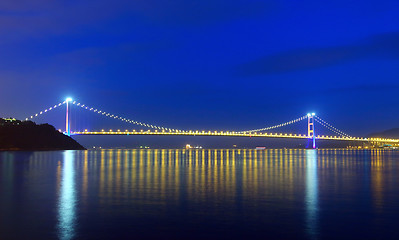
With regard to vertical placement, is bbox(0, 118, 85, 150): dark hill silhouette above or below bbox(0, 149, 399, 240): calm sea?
above

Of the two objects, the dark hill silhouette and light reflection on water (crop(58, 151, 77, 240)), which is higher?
the dark hill silhouette

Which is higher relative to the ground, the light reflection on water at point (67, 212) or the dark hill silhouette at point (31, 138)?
the dark hill silhouette at point (31, 138)

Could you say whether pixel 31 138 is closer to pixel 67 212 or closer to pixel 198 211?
pixel 67 212

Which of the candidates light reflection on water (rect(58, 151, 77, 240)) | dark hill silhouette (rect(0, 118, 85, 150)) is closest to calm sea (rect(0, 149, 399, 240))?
light reflection on water (rect(58, 151, 77, 240))

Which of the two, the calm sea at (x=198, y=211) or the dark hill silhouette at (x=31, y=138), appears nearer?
the calm sea at (x=198, y=211)

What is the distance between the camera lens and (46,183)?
15727mm

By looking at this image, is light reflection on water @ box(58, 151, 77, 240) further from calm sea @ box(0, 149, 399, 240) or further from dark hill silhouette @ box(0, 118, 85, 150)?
dark hill silhouette @ box(0, 118, 85, 150)

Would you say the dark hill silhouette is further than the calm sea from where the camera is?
Yes

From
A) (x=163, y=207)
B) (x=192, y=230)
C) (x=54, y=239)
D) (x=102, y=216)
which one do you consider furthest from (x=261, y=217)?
(x=54, y=239)

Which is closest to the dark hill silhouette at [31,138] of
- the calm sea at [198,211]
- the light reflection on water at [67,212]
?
the calm sea at [198,211]

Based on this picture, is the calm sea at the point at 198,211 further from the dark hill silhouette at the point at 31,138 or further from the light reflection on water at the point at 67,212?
the dark hill silhouette at the point at 31,138

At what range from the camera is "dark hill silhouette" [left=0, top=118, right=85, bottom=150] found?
6975 centimetres

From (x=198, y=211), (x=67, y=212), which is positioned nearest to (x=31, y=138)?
(x=67, y=212)

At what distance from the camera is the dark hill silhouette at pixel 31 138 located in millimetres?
69750
